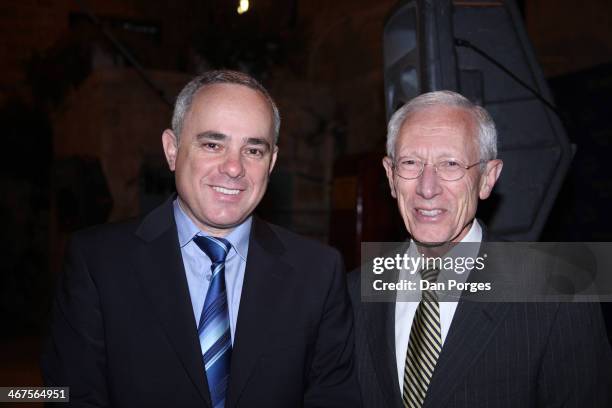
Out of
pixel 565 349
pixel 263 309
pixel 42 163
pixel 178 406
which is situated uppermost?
pixel 42 163

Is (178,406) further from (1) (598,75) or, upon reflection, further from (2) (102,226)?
(1) (598,75)

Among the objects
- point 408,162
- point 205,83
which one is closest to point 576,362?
point 408,162

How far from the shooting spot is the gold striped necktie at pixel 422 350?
1.70m

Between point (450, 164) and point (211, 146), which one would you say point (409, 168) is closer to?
point (450, 164)

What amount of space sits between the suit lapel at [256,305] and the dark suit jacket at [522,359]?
474 millimetres

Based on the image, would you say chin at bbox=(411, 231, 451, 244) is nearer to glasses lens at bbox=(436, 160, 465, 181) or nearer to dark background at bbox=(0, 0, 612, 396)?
glasses lens at bbox=(436, 160, 465, 181)

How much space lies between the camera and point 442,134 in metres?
1.79

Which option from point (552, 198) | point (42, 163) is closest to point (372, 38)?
point (552, 198)

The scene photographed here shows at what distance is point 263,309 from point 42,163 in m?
8.83

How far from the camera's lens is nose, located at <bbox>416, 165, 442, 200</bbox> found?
5.85ft

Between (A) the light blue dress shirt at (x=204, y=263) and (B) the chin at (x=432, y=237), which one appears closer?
(A) the light blue dress shirt at (x=204, y=263)

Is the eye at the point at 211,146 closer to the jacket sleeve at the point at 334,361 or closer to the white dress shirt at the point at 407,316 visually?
the jacket sleeve at the point at 334,361

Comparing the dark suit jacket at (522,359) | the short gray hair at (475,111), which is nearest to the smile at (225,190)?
the short gray hair at (475,111)

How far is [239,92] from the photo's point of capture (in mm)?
1732
